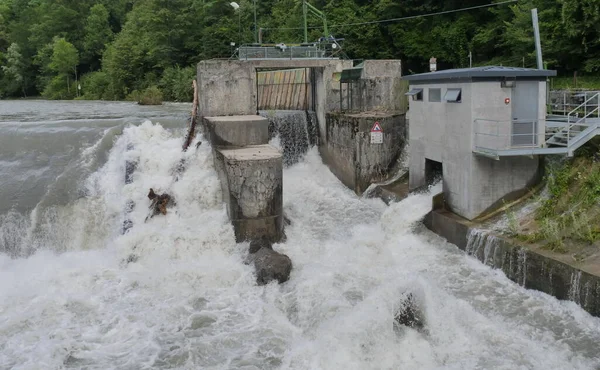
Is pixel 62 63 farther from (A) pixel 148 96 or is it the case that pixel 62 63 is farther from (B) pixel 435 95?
(B) pixel 435 95

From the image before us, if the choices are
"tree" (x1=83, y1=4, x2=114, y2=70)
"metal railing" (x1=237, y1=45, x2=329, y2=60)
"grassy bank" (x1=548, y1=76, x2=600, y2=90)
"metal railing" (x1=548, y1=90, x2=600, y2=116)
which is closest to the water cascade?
"metal railing" (x1=237, y1=45, x2=329, y2=60)

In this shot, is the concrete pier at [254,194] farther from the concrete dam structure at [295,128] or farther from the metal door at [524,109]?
the metal door at [524,109]

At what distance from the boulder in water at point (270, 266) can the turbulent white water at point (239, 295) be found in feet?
0.65

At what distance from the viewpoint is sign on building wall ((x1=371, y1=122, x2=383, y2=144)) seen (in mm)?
17625

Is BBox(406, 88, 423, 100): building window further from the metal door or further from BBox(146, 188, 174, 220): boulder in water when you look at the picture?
BBox(146, 188, 174, 220): boulder in water

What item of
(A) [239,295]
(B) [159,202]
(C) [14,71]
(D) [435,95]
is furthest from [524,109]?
(C) [14,71]

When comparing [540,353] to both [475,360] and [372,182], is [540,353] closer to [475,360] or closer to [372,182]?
[475,360]

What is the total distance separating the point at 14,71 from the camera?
62.2 metres

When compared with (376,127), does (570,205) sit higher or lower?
lower

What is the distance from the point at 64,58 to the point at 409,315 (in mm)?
55965

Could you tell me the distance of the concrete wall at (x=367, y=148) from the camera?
697 inches

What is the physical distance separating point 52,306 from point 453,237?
843cm

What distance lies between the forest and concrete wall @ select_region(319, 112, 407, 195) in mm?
7740

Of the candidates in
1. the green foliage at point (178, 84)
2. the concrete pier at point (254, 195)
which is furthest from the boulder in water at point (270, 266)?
the green foliage at point (178, 84)
